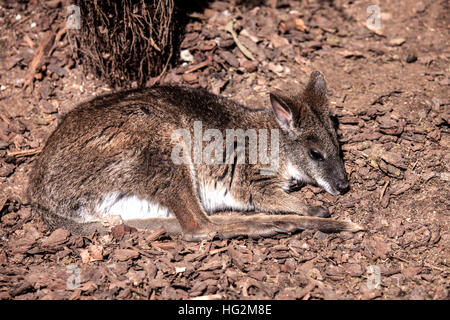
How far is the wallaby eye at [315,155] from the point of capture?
18.7 feet

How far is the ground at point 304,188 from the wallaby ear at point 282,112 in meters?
0.93

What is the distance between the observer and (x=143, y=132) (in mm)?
Result: 5461

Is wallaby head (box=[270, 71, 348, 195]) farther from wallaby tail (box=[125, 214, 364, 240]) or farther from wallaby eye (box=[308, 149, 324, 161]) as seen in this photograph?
wallaby tail (box=[125, 214, 364, 240])

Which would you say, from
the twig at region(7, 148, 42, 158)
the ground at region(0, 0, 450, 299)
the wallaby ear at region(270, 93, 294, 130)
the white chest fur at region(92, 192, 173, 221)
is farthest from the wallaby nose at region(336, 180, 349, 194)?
the twig at region(7, 148, 42, 158)

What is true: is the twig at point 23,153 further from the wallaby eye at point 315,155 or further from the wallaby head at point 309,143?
the wallaby eye at point 315,155

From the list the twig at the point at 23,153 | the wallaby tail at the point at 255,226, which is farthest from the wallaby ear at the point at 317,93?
the twig at the point at 23,153

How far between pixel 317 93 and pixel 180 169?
6.55 ft

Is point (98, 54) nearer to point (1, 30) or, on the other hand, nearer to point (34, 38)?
point (34, 38)

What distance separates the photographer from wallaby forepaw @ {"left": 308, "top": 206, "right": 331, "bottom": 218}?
5566 millimetres

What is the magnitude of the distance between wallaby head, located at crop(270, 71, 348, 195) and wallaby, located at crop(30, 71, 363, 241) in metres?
0.01

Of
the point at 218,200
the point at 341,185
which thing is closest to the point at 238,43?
the point at 218,200

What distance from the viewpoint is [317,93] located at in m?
6.03

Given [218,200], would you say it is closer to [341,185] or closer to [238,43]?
[341,185]
